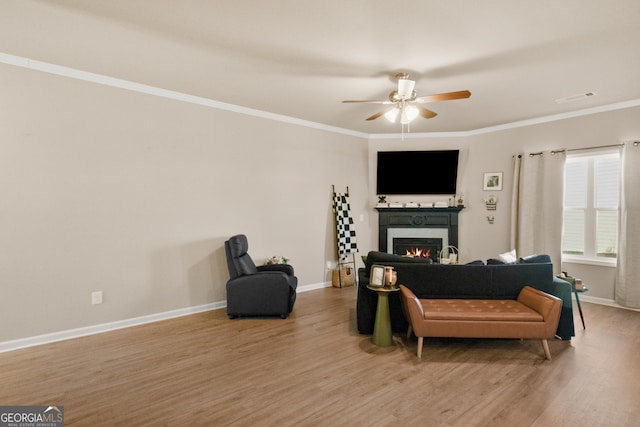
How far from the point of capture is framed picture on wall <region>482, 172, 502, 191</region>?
5.94 m

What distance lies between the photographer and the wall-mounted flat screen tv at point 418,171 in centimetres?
629

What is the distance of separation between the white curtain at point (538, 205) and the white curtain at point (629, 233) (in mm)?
705

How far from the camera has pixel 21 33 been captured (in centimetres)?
286

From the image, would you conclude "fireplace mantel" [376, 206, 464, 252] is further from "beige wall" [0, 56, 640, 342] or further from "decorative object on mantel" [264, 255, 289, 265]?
"decorative object on mantel" [264, 255, 289, 265]

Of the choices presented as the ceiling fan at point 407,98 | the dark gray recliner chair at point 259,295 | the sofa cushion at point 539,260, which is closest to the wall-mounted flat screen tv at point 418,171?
the ceiling fan at point 407,98

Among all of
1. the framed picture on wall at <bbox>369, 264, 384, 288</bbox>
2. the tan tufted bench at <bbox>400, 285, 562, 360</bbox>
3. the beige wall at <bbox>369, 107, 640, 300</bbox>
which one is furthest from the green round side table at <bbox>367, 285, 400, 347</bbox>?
the beige wall at <bbox>369, 107, 640, 300</bbox>

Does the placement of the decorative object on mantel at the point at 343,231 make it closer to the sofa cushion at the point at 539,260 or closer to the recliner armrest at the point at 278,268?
the recliner armrest at the point at 278,268

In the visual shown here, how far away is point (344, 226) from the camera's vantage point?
19.6ft

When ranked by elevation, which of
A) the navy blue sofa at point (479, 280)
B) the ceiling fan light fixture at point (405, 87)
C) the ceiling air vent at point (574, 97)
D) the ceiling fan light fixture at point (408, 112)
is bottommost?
the navy blue sofa at point (479, 280)

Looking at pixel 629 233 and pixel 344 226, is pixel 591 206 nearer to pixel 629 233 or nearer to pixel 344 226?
pixel 629 233

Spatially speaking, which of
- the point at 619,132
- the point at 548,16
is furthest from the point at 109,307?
the point at 619,132

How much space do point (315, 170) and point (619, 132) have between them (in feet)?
14.4

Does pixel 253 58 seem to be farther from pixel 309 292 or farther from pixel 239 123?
pixel 309 292

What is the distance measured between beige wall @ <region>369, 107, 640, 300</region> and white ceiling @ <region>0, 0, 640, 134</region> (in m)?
0.47
